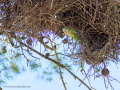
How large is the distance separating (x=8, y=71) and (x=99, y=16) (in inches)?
30.0

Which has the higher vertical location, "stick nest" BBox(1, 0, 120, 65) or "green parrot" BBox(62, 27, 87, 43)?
"stick nest" BBox(1, 0, 120, 65)

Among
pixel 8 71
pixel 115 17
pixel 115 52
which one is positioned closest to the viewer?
pixel 115 17

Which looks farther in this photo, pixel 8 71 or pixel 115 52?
pixel 8 71

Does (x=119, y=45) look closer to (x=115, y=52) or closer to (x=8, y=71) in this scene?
(x=115, y=52)

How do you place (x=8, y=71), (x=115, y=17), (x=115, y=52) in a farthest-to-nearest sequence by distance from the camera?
(x=8, y=71) < (x=115, y=52) < (x=115, y=17)

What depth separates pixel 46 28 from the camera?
2.72 feet

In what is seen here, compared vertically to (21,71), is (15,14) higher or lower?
higher

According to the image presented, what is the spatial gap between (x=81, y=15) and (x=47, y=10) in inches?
6.8

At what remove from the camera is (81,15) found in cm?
74

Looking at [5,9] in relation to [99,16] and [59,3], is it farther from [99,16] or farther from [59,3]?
[99,16]

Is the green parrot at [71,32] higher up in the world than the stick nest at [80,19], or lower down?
lower down

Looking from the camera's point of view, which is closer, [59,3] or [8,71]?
A: [59,3]

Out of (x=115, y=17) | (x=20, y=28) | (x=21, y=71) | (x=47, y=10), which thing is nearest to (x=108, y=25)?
(x=115, y=17)

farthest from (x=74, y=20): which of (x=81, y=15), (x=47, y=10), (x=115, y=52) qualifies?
(x=115, y=52)
